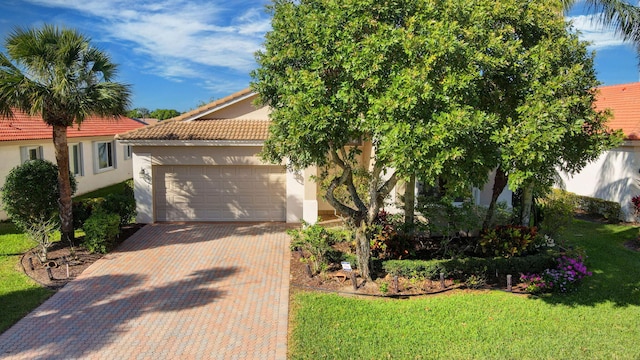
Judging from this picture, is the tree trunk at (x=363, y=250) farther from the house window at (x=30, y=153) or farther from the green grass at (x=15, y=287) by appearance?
the house window at (x=30, y=153)

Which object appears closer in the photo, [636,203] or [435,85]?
[435,85]

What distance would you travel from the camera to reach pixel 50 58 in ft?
37.4

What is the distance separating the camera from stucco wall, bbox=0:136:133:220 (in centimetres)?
1631

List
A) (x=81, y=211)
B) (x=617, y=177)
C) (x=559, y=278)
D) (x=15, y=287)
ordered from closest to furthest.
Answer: (x=15, y=287)
(x=559, y=278)
(x=81, y=211)
(x=617, y=177)

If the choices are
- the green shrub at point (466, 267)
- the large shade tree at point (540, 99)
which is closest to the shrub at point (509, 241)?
the green shrub at point (466, 267)

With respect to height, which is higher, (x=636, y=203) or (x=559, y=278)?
(x=636, y=203)

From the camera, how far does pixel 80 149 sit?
21766 mm

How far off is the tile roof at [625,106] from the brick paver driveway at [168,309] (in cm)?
1532

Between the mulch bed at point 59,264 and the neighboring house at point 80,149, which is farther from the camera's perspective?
the neighboring house at point 80,149

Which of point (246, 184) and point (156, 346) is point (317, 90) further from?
point (246, 184)

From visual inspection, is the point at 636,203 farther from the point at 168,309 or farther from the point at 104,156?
the point at 104,156

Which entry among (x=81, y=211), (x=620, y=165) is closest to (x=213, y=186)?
(x=81, y=211)

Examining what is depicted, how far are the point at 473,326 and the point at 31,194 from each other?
1266 cm

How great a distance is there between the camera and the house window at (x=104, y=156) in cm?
2352
